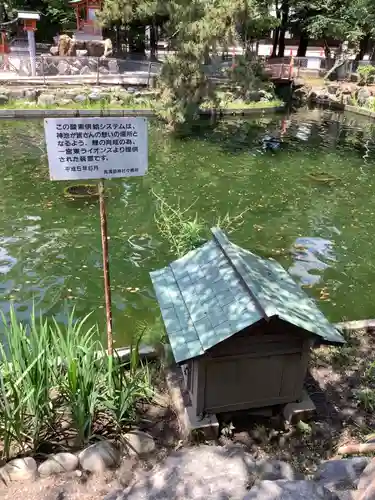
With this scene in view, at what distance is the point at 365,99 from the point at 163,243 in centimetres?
1811

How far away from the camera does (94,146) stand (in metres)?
3.40

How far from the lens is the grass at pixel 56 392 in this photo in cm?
A: 301

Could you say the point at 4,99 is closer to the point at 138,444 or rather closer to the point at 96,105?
the point at 96,105

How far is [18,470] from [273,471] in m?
1.65

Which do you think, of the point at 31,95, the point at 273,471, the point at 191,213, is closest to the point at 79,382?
the point at 273,471

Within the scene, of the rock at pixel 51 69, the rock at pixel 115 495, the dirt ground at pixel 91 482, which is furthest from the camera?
the rock at pixel 51 69

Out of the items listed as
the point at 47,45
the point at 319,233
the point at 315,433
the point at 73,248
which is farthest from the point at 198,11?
the point at 47,45

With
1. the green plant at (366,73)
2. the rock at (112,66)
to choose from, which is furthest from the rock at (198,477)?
the green plant at (366,73)

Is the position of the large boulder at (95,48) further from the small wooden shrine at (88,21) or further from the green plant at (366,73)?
the green plant at (366,73)

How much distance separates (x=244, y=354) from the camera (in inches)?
130

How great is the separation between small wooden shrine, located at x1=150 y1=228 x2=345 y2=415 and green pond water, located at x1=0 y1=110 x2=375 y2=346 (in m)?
1.85

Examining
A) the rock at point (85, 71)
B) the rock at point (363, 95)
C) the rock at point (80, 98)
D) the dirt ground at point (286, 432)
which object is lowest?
the dirt ground at point (286, 432)

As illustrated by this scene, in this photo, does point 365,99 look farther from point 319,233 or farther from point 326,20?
point 319,233

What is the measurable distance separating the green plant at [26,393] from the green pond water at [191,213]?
198 centimetres
